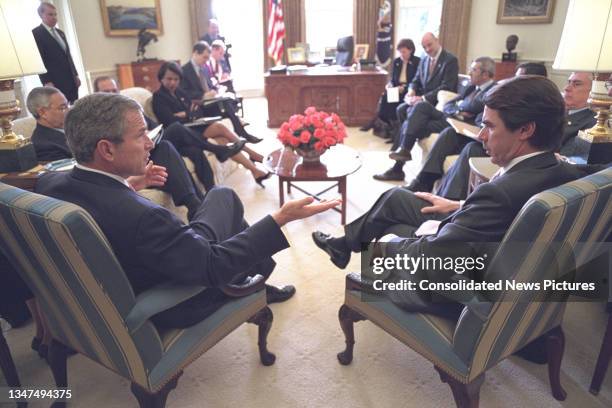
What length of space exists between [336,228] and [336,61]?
4.70 m

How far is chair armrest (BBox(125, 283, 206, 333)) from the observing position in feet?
3.84

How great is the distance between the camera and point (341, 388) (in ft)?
5.44

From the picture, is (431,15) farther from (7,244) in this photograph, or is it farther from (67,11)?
(7,244)

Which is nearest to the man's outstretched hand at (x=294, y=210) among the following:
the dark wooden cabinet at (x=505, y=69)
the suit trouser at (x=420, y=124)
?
the suit trouser at (x=420, y=124)

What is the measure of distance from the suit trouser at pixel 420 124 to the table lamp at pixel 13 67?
2.86m

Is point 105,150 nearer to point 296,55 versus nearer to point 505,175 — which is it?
point 505,175

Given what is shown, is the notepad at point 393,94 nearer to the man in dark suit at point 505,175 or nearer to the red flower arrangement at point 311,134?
the red flower arrangement at point 311,134

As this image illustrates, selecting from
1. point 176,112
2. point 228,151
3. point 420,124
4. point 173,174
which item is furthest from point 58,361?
point 420,124

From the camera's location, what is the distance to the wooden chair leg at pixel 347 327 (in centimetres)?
162

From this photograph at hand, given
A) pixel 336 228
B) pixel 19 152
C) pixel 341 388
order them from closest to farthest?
1. pixel 341 388
2. pixel 19 152
3. pixel 336 228

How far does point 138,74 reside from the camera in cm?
580

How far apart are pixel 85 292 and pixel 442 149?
2.73 metres

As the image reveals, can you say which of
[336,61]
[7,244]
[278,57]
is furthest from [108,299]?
[278,57]

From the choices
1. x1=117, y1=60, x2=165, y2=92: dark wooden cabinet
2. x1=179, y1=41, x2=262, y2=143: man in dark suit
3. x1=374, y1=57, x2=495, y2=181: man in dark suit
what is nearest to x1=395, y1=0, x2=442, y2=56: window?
x1=374, y1=57, x2=495, y2=181: man in dark suit
